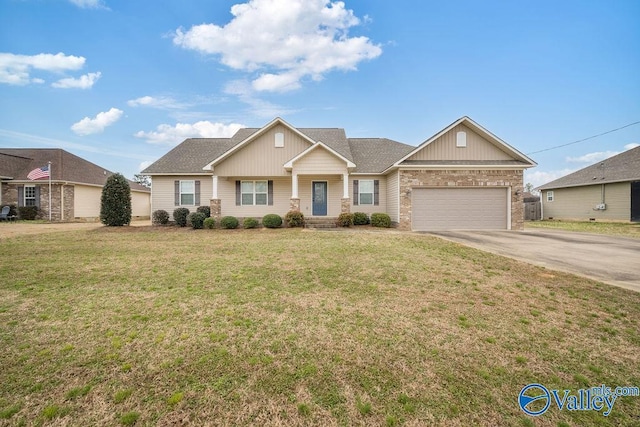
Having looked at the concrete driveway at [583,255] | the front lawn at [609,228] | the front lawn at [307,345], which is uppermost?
the front lawn at [609,228]

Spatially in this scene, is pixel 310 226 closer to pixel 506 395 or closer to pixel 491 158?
pixel 491 158

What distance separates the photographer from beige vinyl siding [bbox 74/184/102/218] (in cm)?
2277

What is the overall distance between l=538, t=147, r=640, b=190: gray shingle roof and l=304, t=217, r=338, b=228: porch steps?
70.3 feet

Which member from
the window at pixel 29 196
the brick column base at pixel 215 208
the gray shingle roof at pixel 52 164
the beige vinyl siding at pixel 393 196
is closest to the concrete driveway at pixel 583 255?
the beige vinyl siding at pixel 393 196

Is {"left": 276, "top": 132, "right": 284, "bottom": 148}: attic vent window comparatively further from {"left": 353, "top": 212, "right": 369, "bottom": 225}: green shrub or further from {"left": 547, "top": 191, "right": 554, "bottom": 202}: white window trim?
{"left": 547, "top": 191, "right": 554, "bottom": 202}: white window trim

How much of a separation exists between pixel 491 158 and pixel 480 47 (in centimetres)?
733

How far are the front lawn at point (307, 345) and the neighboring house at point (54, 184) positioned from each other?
66.1 ft

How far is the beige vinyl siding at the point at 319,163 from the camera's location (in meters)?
15.6

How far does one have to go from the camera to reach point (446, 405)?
2436 millimetres

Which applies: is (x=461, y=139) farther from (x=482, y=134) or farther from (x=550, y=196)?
(x=550, y=196)

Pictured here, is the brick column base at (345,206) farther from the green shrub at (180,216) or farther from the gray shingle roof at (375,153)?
the green shrub at (180,216)

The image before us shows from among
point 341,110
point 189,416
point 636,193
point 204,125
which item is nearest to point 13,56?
point 204,125

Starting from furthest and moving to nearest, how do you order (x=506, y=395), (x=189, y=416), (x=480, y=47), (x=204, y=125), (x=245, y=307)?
1. (x=204, y=125)
2. (x=480, y=47)
3. (x=245, y=307)
4. (x=506, y=395)
5. (x=189, y=416)

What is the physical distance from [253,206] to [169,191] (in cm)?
548
